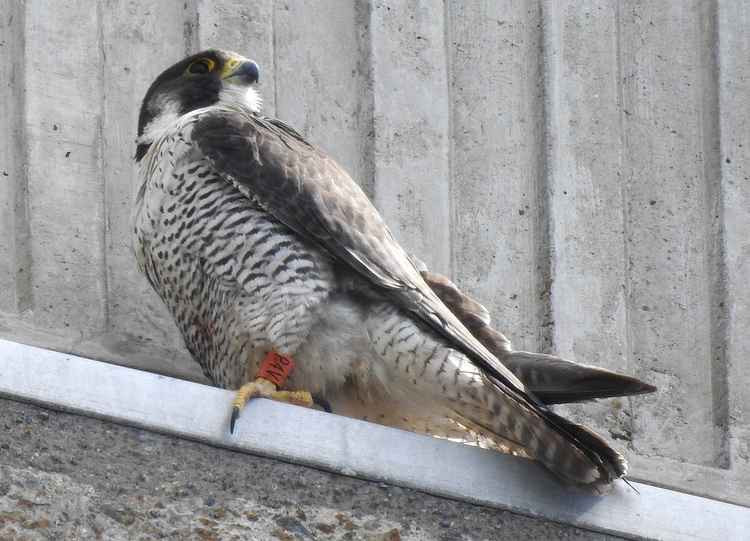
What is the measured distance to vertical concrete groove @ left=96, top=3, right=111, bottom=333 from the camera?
5539 mm

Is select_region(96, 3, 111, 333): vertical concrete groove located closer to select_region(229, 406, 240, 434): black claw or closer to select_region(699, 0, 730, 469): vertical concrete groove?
select_region(229, 406, 240, 434): black claw

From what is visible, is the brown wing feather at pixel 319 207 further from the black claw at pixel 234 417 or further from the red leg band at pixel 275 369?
the black claw at pixel 234 417

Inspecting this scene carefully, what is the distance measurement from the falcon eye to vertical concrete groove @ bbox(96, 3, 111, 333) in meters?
0.34

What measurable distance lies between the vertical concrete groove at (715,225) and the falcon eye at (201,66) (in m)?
1.68

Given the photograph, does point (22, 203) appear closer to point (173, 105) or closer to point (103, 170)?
point (103, 170)

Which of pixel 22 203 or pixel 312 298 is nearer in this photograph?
pixel 312 298

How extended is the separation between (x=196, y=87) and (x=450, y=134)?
0.90m

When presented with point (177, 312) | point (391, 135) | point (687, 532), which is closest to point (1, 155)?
point (177, 312)

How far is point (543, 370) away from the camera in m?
4.83

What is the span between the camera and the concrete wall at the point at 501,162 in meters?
5.57

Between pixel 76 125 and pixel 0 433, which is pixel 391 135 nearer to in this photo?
pixel 76 125

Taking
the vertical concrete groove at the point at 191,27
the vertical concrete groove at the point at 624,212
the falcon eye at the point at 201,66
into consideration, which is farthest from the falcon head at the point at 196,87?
the vertical concrete groove at the point at 624,212

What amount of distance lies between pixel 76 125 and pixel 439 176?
3.61ft

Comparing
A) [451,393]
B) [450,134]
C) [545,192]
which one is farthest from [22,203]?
[545,192]
